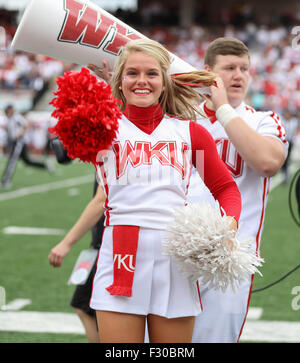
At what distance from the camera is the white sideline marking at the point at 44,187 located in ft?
41.9

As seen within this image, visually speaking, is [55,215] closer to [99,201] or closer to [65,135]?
[99,201]

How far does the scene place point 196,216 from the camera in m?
2.16

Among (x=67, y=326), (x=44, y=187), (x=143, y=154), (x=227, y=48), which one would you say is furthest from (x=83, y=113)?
(x=44, y=187)

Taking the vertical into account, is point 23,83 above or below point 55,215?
above

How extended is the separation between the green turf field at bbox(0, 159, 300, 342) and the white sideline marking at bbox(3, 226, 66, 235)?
13cm

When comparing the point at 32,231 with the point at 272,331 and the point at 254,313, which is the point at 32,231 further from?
the point at 272,331

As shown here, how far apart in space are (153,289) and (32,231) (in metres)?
6.61

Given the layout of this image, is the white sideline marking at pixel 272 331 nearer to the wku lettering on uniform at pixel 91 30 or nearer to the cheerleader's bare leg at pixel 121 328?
the cheerleader's bare leg at pixel 121 328

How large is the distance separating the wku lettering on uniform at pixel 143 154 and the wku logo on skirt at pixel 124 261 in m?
0.28

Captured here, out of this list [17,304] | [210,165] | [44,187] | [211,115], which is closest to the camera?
[210,165]

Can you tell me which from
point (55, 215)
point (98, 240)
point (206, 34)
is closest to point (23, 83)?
point (206, 34)

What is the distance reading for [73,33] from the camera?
2734 millimetres

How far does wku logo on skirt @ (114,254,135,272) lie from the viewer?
2.30 m
